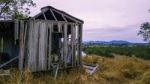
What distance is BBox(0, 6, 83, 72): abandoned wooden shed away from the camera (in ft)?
46.9

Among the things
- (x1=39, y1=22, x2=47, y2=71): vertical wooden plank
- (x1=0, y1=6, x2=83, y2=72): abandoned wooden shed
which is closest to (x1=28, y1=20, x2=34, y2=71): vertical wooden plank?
(x1=0, y1=6, x2=83, y2=72): abandoned wooden shed

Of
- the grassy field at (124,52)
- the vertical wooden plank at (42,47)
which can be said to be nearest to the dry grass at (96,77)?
the vertical wooden plank at (42,47)

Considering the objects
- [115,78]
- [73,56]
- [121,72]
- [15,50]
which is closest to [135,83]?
[115,78]

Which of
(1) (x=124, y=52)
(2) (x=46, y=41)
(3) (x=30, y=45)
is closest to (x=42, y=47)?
(2) (x=46, y=41)

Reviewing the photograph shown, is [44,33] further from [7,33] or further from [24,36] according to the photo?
[7,33]

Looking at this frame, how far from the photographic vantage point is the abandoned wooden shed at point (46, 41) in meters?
14.3

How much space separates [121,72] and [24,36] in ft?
24.5

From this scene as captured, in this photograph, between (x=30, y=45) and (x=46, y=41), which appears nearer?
(x=30, y=45)

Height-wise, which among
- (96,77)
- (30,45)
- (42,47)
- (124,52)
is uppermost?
(30,45)

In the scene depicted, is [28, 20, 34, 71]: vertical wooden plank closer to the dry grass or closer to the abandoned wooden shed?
the abandoned wooden shed

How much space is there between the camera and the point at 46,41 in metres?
15.3

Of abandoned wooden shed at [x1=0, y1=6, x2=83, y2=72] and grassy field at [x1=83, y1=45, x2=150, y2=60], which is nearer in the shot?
abandoned wooden shed at [x1=0, y1=6, x2=83, y2=72]

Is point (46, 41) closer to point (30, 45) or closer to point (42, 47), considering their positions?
point (42, 47)

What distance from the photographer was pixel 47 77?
578 inches
